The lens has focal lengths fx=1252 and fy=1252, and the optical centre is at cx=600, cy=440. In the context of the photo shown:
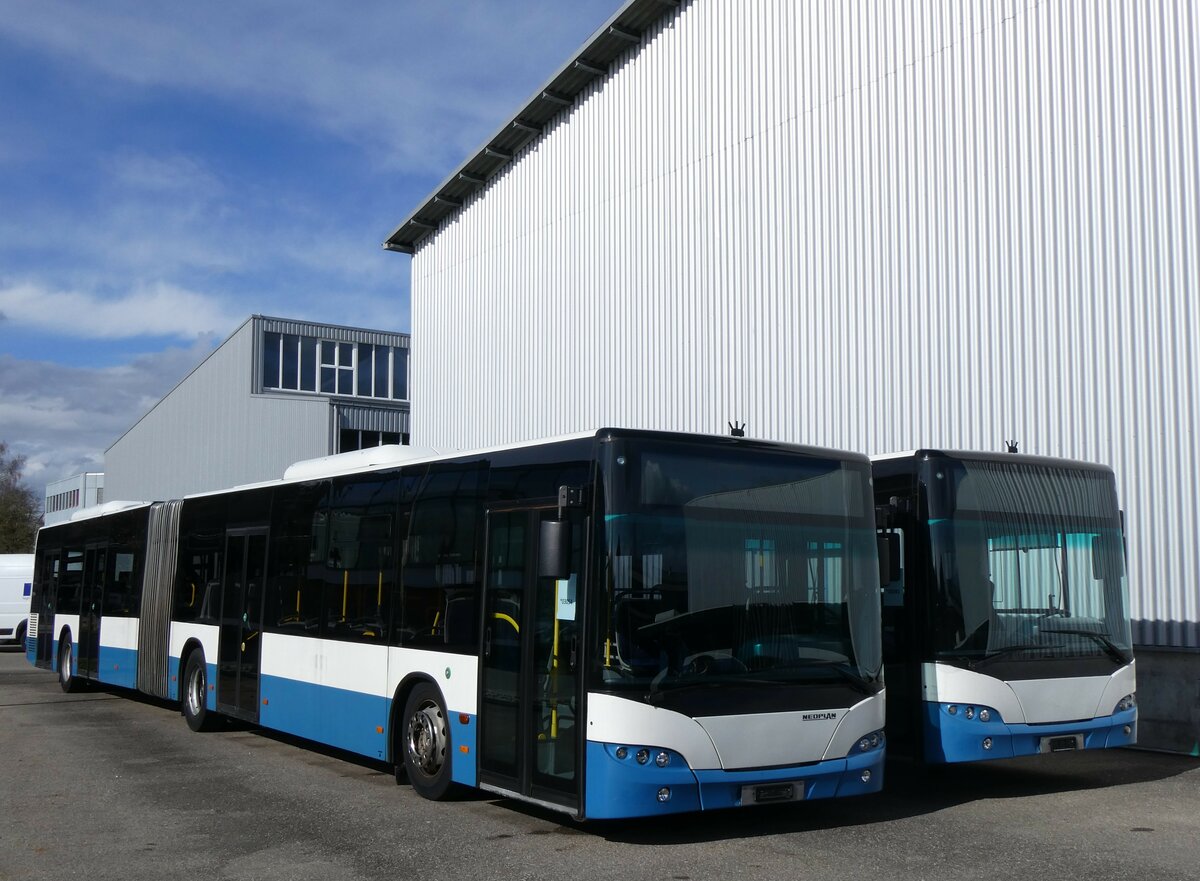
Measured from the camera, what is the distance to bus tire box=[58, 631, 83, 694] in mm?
20328

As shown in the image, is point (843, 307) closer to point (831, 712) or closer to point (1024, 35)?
point (1024, 35)

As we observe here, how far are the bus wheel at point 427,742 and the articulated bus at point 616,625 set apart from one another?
22mm

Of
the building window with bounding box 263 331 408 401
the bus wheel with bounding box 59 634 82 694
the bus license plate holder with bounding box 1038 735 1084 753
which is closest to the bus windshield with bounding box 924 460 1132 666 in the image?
the bus license plate holder with bounding box 1038 735 1084 753

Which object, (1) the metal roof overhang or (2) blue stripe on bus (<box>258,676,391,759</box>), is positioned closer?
(2) blue stripe on bus (<box>258,676,391,759</box>)

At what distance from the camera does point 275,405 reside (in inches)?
1662

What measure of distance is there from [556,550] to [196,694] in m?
8.63

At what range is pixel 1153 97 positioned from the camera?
46.4ft

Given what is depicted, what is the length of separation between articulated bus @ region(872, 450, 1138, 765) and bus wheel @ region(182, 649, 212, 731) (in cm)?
822

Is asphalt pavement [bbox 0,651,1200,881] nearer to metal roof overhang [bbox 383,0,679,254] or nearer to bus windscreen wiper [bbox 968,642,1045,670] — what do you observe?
bus windscreen wiper [bbox 968,642,1045,670]

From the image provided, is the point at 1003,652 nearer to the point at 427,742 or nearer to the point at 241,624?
the point at 427,742

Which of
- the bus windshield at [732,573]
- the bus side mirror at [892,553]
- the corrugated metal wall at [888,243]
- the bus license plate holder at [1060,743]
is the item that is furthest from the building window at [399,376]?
the bus windshield at [732,573]

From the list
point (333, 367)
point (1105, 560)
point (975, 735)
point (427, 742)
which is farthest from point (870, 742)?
point (333, 367)

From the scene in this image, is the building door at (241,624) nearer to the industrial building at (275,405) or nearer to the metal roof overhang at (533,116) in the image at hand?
the metal roof overhang at (533,116)

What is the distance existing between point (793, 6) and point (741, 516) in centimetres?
1273
